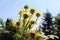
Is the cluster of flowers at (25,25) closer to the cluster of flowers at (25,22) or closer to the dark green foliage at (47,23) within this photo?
the cluster of flowers at (25,22)

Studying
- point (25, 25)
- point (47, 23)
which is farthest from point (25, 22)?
point (47, 23)

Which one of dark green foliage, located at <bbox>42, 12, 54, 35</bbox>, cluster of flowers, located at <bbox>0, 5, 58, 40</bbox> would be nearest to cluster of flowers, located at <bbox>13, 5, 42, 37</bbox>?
cluster of flowers, located at <bbox>0, 5, 58, 40</bbox>

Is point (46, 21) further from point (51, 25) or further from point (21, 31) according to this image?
point (21, 31)

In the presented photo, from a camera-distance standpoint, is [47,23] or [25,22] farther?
[47,23]

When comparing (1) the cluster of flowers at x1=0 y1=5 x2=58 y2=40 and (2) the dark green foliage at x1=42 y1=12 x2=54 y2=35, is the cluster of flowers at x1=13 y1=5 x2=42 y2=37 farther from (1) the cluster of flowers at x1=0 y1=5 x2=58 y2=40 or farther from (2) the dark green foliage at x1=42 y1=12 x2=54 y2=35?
(2) the dark green foliage at x1=42 y1=12 x2=54 y2=35

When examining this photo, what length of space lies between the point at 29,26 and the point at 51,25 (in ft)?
61.4

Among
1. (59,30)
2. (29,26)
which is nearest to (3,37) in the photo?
(59,30)

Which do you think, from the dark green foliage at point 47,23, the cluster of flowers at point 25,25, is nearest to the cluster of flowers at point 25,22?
the cluster of flowers at point 25,25

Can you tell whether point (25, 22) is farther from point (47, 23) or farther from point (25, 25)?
point (47, 23)

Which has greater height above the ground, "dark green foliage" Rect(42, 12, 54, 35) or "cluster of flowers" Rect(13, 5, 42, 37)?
"cluster of flowers" Rect(13, 5, 42, 37)

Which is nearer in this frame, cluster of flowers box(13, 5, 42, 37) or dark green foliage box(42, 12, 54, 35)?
cluster of flowers box(13, 5, 42, 37)

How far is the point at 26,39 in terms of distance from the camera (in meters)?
2.71

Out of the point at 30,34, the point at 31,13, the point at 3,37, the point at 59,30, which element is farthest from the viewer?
the point at 59,30

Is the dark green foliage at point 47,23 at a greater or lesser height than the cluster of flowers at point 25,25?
lesser
